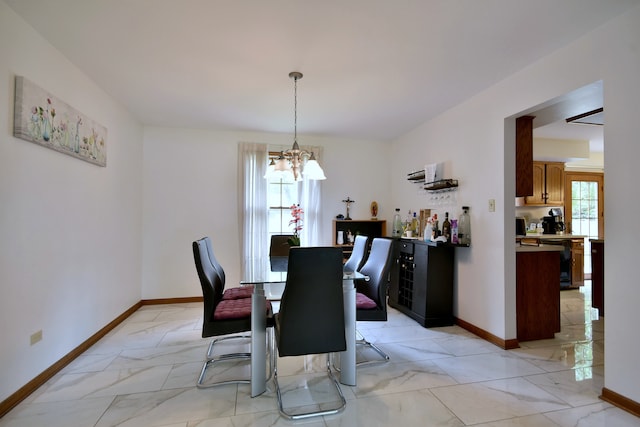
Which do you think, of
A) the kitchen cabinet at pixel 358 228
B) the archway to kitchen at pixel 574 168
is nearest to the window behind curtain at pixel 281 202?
the kitchen cabinet at pixel 358 228

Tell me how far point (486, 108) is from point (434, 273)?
1.79m

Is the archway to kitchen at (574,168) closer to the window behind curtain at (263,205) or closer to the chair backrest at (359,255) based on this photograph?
the chair backrest at (359,255)

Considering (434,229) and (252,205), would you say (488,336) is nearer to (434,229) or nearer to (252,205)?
(434,229)

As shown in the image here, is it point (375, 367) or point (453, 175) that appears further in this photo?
point (453, 175)

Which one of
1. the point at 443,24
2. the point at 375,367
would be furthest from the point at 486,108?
the point at 375,367

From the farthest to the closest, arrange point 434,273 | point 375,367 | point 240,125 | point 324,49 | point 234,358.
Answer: point 240,125 → point 434,273 → point 234,358 → point 375,367 → point 324,49

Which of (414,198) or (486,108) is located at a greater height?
(486,108)

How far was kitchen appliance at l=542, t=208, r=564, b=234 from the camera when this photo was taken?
213 inches

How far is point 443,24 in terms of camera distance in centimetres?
201

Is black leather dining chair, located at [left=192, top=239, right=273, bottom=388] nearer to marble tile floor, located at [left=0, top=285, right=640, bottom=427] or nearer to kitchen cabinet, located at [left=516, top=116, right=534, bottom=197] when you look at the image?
marble tile floor, located at [left=0, top=285, right=640, bottom=427]

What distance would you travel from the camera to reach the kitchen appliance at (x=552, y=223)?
541 centimetres

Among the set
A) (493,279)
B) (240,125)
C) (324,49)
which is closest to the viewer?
(324,49)

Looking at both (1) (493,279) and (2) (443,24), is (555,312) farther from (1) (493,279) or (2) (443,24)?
(2) (443,24)

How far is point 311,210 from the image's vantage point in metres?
4.70
